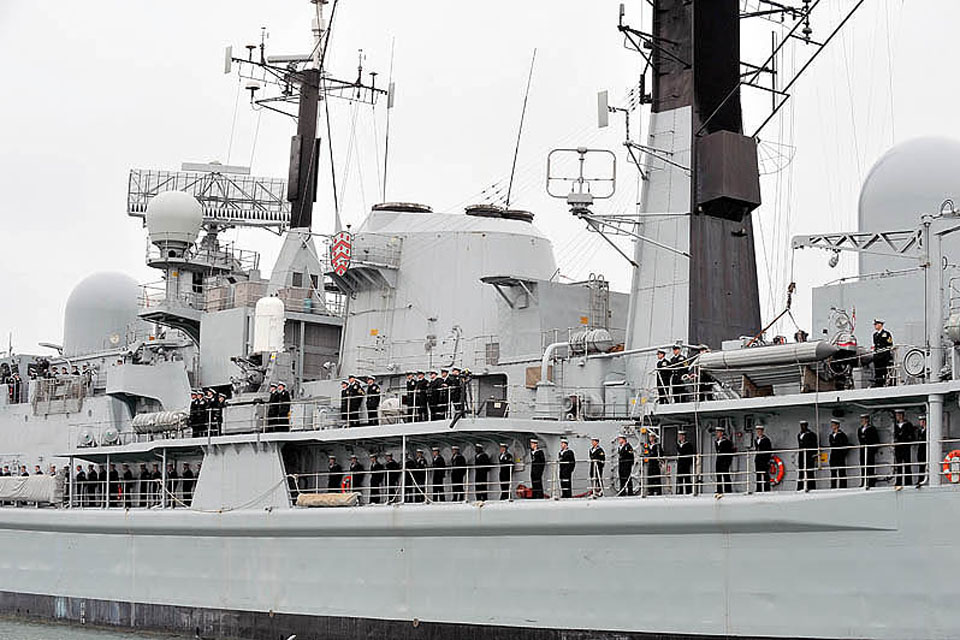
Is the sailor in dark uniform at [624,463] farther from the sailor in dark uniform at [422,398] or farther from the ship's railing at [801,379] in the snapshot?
the sailor in dark uniform at [422,398]

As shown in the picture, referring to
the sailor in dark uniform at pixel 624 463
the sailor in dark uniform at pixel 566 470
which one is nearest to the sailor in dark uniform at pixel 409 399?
the sailor in dark uniform at pixel 566 470

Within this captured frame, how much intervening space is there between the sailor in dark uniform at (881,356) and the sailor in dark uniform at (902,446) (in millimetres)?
578

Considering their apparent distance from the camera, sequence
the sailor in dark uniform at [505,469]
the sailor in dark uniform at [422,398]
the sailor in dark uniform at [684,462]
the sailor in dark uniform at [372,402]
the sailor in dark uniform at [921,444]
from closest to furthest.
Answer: the sailor in dark uniform at [921,444] < the sailor in dark uniform at [684,462] < the sailor in dark uniform at [505,469] < the sailor in dark uniform at [422,398] < the sailor in dark uniform at [372,402]

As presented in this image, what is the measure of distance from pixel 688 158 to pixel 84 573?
608 inches

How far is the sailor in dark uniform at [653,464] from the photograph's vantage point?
20281 millimetres

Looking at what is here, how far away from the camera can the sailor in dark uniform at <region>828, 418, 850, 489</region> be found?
18484mm

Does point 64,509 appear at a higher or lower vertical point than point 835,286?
lower

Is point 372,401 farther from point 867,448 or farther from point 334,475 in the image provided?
point 867,448

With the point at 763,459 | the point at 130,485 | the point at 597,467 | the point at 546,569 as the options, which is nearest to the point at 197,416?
the point at 130,485

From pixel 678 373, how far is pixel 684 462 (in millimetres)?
1351

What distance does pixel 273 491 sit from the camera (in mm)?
25438

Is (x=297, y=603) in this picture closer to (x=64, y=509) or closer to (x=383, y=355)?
(x=383, y=355)

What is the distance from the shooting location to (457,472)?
23203 millimetres

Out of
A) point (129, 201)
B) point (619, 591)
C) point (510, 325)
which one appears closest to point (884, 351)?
point (619, 591)
